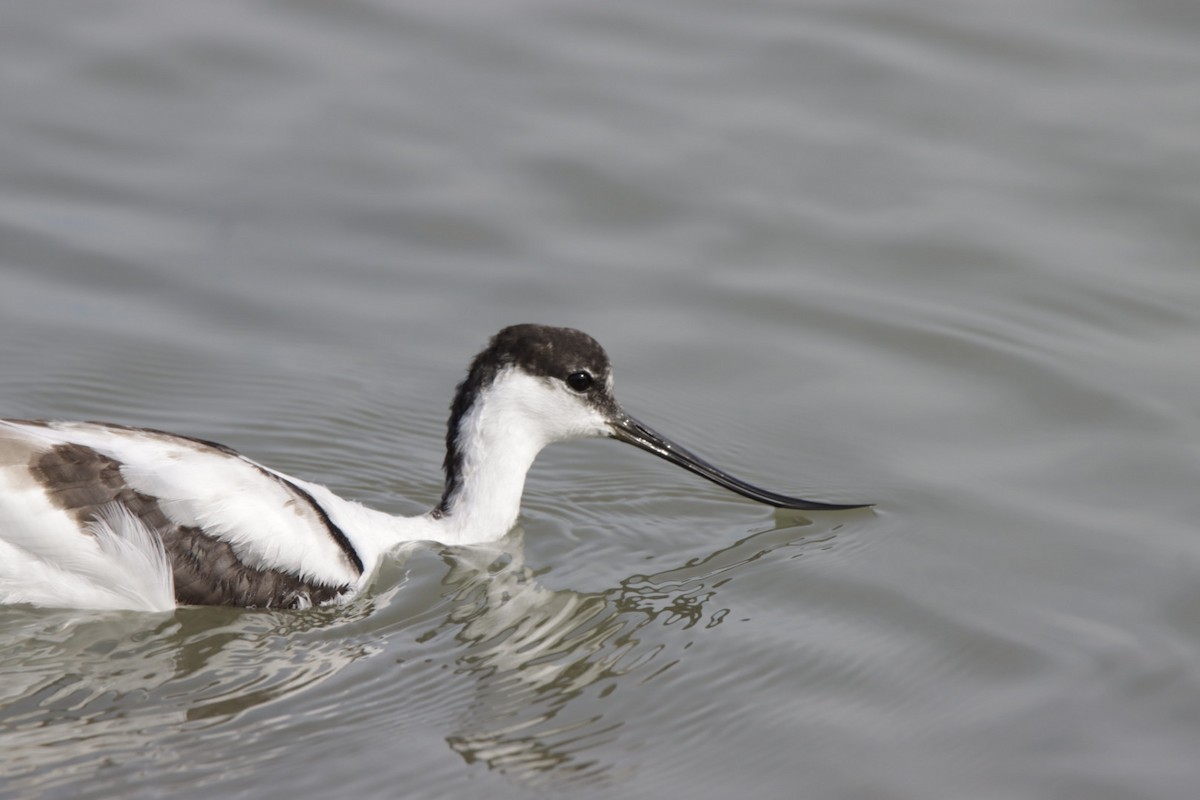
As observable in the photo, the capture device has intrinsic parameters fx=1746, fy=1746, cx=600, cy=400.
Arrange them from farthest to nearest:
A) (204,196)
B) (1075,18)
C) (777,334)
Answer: (1075,18) → (204,196) → (777,334)

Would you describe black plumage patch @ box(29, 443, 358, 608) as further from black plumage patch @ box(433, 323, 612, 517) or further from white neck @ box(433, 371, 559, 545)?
black plumage patch @ box(433, 323, 612, 517)

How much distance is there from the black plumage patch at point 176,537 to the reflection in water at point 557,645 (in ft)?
2.13

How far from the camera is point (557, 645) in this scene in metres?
5.99

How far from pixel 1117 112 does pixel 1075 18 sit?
1.10 m

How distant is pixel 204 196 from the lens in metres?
8.89

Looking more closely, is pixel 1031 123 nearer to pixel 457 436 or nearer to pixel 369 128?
pixel 369 128

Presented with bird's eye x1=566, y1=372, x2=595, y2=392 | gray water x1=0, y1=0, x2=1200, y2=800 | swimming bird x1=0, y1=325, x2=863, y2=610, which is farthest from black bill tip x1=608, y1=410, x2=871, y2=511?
swimming bird x1=0, y1=325, x2=863, y2=610

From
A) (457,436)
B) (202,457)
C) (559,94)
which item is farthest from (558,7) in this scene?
(202,457)

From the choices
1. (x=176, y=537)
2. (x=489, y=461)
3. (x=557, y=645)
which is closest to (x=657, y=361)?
(x=489, y=461)

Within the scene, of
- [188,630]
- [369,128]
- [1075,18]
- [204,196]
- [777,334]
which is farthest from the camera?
[1075,18]

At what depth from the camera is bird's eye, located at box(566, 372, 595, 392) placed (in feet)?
21.9

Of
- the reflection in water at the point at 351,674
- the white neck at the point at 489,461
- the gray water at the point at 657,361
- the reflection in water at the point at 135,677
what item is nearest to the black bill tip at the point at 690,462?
the gray water at the point at 657,361

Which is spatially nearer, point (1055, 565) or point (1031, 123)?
point (1055, 565)

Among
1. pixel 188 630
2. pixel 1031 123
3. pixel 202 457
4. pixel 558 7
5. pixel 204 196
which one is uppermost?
pixel 558 7
